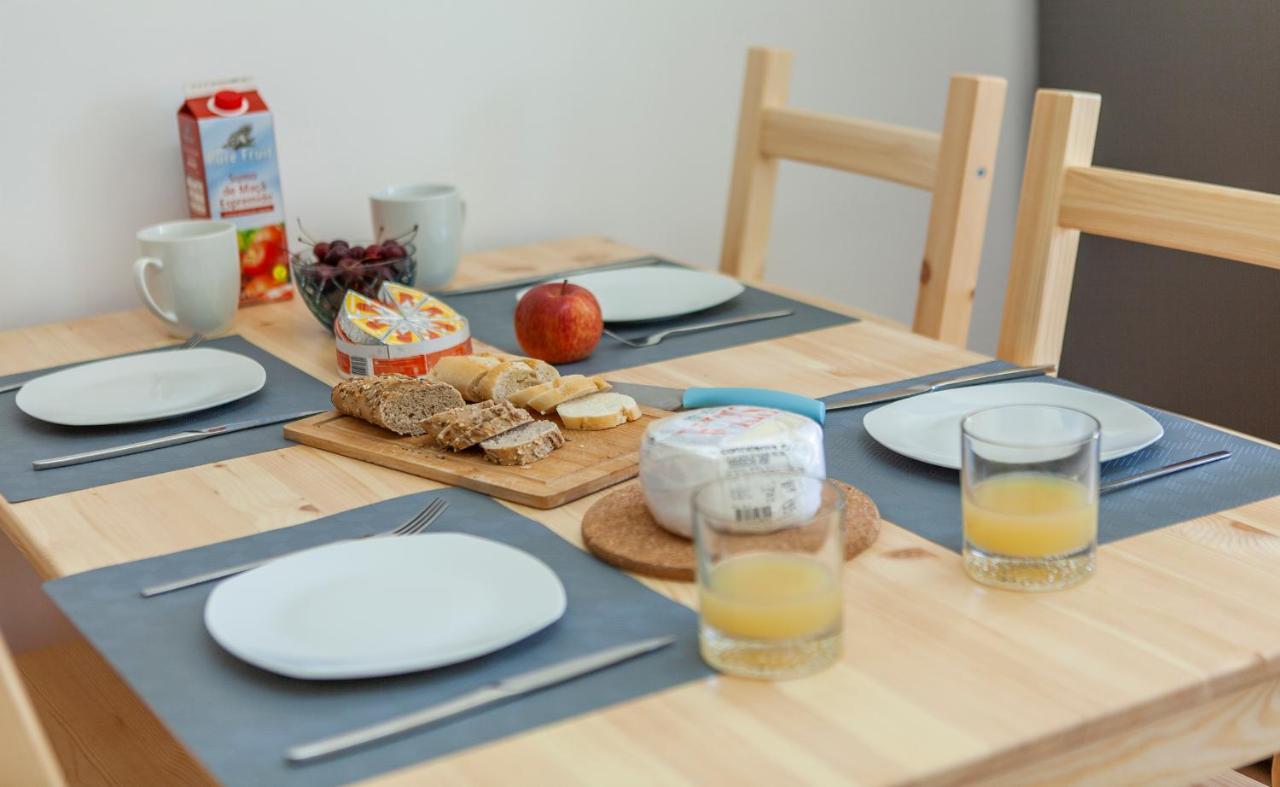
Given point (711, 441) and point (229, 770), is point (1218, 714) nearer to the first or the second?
point (711, 441)

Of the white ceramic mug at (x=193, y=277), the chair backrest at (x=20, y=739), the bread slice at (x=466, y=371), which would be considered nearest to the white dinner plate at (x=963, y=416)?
the bread slice at (x=466, y=371)

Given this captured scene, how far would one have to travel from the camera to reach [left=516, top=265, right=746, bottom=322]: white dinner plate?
1.53 metres

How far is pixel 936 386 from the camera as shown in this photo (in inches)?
48.4

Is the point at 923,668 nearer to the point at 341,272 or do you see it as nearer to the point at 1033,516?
the point at 1033,516

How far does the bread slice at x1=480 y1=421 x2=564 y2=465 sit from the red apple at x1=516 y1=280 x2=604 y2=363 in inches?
9.8

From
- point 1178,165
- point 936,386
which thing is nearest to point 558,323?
point 936,386

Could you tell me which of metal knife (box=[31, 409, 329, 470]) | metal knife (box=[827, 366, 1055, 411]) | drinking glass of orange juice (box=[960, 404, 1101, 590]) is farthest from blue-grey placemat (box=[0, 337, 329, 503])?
drinking glass of orange juice (box=[960, 404, 1101, 590])

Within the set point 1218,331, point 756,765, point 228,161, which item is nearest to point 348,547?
point 756,765

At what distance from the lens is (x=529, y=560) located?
0.87 meters

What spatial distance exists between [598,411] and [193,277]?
0.57m

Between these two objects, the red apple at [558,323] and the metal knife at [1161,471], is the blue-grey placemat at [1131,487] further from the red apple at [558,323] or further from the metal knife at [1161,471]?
the red apple at [558,323]

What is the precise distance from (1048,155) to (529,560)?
0.79m

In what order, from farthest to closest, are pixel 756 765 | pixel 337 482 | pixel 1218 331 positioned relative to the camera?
pixel 1218 331, pixel 337 482, pixel 756 765

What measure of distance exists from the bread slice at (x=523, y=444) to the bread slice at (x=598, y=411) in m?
0.03
